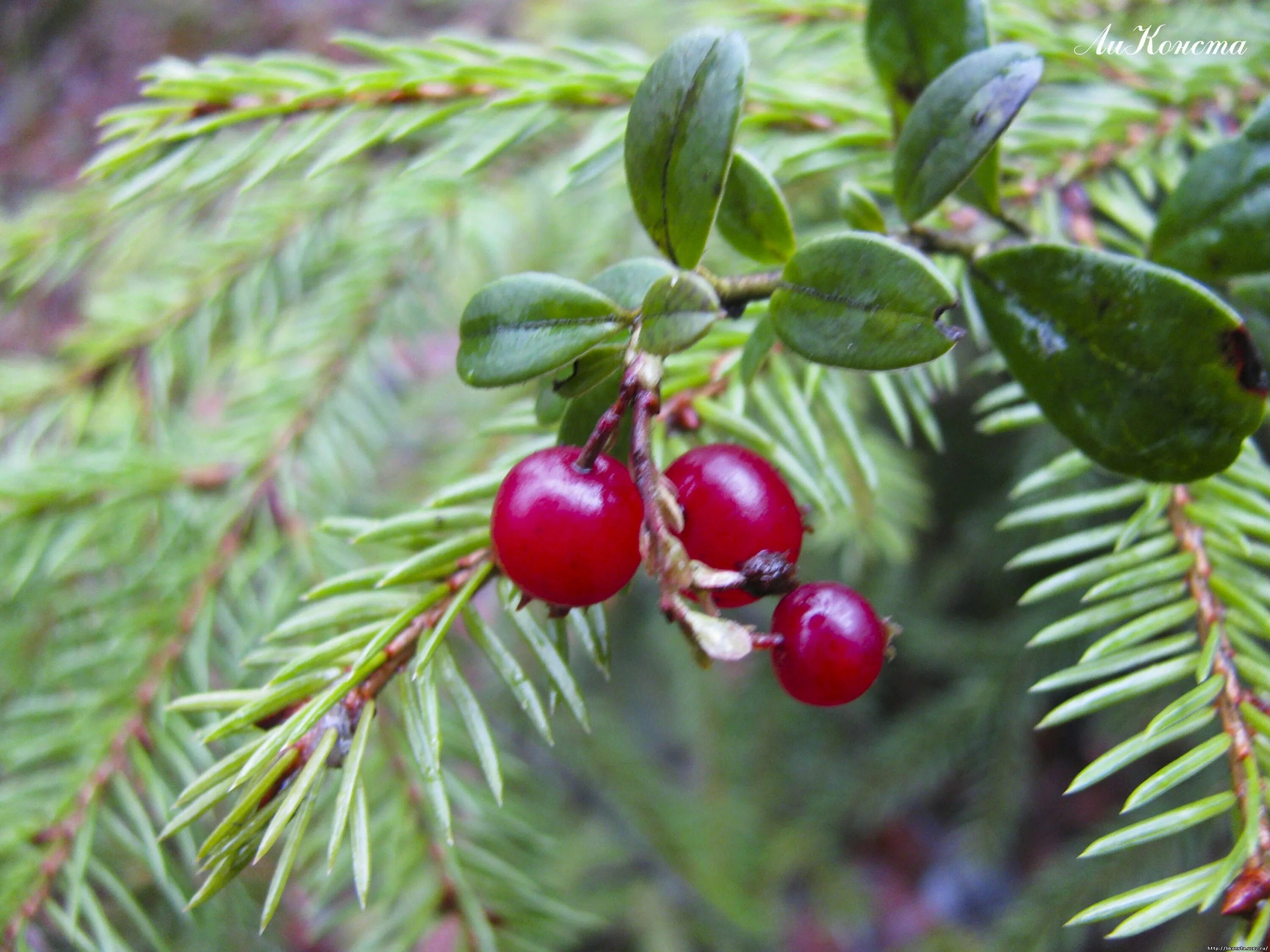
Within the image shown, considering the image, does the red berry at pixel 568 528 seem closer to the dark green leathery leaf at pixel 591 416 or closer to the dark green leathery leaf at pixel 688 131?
the dark green leathery leaf at pixel 591 416

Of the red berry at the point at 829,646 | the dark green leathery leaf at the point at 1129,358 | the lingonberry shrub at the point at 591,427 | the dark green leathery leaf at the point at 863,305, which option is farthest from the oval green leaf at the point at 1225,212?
the red berry at the point at 829,646

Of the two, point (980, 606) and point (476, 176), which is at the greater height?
point (476, 176)

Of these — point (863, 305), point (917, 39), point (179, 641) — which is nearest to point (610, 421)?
point (863, 305)

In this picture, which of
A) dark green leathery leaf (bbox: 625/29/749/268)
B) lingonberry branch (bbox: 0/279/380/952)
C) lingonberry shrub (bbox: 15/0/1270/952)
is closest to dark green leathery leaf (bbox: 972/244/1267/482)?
lingonberry shrub (bbox: 15/0/1270/952)

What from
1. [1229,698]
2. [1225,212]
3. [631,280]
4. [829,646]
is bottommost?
[1229,698]

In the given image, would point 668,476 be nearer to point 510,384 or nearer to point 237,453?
point 510,384

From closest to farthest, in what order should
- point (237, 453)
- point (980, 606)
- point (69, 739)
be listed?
point (69, 739) < point (237, 453) < point (980, 606)

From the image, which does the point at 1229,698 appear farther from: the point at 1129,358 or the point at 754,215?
the point at 754,215

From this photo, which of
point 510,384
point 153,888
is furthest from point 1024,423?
point 153,888
